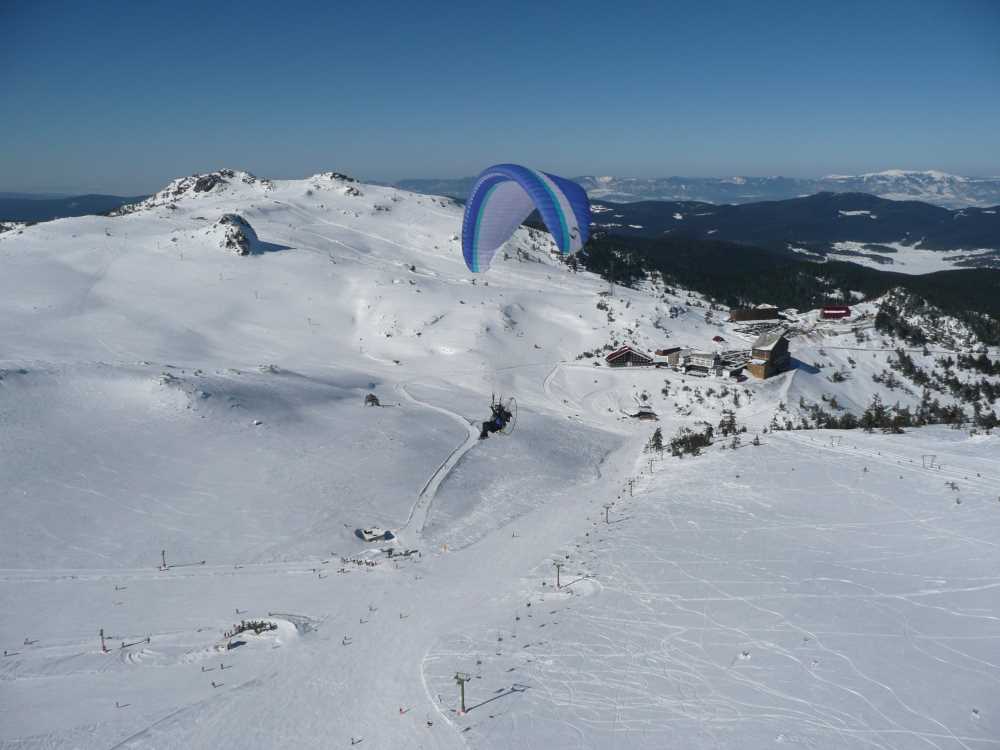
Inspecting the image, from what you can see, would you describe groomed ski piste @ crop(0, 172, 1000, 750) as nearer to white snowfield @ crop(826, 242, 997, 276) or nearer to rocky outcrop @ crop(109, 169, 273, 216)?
rocky outcrop @ crop(109, 169, 273, 216)

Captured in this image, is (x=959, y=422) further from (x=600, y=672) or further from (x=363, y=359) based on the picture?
(x=363, y=359)

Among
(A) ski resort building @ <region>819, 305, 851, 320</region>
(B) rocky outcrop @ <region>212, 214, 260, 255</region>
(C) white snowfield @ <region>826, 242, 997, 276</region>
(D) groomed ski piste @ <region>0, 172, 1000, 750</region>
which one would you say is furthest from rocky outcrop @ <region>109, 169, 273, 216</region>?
(C) white snowfield @ <region>826, 242, 997, 276</region>

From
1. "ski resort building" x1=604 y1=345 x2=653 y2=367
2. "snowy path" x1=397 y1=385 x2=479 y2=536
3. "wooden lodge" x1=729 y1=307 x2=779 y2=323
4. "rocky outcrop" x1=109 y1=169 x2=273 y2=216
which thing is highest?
"rocky outcrop" x1=109 y1=169 x2=273 y2=216

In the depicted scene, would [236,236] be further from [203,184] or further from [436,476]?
[436,476]

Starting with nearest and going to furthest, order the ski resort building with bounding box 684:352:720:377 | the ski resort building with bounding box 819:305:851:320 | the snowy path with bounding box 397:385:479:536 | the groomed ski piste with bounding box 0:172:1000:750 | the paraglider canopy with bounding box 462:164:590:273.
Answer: the groomed ski piste with bounding box 0:172:1000:750 → the snowy path with bounding box 397:385:479:536 → the paraglider canopy with bounding box 462:164:590:273 → the ski resort building with bounding box 684:352:720:377 → the ski resort building with bounding box 819:305:851:320

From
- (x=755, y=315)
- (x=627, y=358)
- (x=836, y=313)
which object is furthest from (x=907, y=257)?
(x=627, y=358)

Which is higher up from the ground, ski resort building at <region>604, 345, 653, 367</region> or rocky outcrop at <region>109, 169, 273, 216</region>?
rocky outcrop at <region>109, 169, 273, 216</region>

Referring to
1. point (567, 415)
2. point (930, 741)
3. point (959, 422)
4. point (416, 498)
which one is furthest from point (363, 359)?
point (930, 741)
